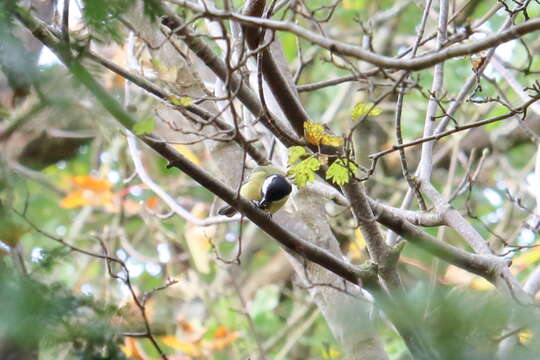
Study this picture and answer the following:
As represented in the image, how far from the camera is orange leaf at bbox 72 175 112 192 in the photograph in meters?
3.90

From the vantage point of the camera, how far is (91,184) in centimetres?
395

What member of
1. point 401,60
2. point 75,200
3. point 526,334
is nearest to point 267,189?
point 401,60

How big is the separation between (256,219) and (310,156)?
22cm

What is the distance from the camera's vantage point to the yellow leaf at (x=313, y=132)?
177 centimetres

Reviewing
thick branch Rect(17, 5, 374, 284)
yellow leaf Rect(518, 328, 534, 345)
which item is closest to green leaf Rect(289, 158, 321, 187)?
thick branch Rect(17, 5, 374, 284)

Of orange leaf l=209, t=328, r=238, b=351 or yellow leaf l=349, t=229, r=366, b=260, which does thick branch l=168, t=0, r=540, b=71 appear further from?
orange leaf l=209, t=328, r=238, b=351

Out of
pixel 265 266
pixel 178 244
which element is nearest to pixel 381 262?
pixel 178 244

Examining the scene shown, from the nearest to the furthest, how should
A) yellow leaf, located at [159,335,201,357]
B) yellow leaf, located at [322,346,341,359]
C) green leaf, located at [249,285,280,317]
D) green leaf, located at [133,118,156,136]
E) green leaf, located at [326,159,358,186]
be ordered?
1. green leaf, located at [133,118,156,136]
2. green leaf, located at [326,159,358,186]
3. yellow leaf, located at [322,346,341,359]
4. yellow leaf, located at [159,335,201,357]
5. green leaf, located at [249,285,280,317]

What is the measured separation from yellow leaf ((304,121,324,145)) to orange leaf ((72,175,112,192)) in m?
2.39

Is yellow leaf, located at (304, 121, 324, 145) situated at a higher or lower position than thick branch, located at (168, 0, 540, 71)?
higher

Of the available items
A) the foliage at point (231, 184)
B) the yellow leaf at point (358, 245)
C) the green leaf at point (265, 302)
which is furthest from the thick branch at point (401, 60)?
the green leaf at point (265, 302)

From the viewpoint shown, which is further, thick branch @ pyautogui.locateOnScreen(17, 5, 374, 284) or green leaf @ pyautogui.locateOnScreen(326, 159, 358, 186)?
green leaf @ pyautogui.locateOnScreen(326, 159, 358, 186)

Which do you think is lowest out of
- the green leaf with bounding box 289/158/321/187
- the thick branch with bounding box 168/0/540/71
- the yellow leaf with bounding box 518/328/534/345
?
the yellow leaf with bounding box 518/328/534/345

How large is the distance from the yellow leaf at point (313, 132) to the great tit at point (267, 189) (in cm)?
70
